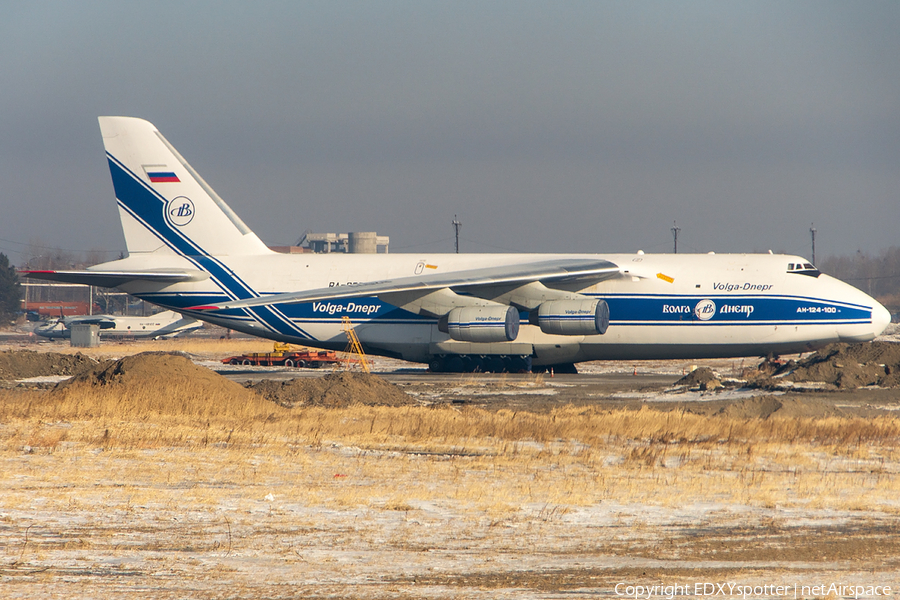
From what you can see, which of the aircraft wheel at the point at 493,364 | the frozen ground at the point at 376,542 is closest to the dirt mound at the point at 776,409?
the frozen ground at the point at 376,542

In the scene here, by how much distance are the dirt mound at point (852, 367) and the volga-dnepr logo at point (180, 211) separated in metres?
18.5

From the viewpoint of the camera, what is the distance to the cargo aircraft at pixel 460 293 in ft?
87.8

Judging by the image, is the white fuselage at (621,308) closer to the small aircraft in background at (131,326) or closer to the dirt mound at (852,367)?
the dirt mound at (852,367)

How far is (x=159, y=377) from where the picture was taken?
20547 millimetres

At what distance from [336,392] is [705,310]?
11.7 m

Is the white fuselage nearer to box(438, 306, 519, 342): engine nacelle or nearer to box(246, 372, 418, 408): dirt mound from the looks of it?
box(438, 306, 519, 342): engine nacelle

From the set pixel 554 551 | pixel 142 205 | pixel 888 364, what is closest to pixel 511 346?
pixel 888 364

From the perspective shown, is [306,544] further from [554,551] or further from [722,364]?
[722,364]

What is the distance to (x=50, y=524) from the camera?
8305mm

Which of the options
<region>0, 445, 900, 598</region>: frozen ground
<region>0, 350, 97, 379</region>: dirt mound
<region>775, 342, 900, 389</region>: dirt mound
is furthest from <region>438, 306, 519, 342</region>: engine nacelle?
<region>0, 445, 900, 598</region>: frozen ground

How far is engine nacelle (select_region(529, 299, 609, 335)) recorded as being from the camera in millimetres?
26453

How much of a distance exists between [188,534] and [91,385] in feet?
44.5

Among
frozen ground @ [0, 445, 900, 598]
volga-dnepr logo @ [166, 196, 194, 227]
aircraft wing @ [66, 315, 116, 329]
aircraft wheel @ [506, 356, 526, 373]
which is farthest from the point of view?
aircraft wing @ [66, 315, 116, 329]

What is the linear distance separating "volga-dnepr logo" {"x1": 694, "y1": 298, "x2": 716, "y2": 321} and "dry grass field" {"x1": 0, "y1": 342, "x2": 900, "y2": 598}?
1018 cm
